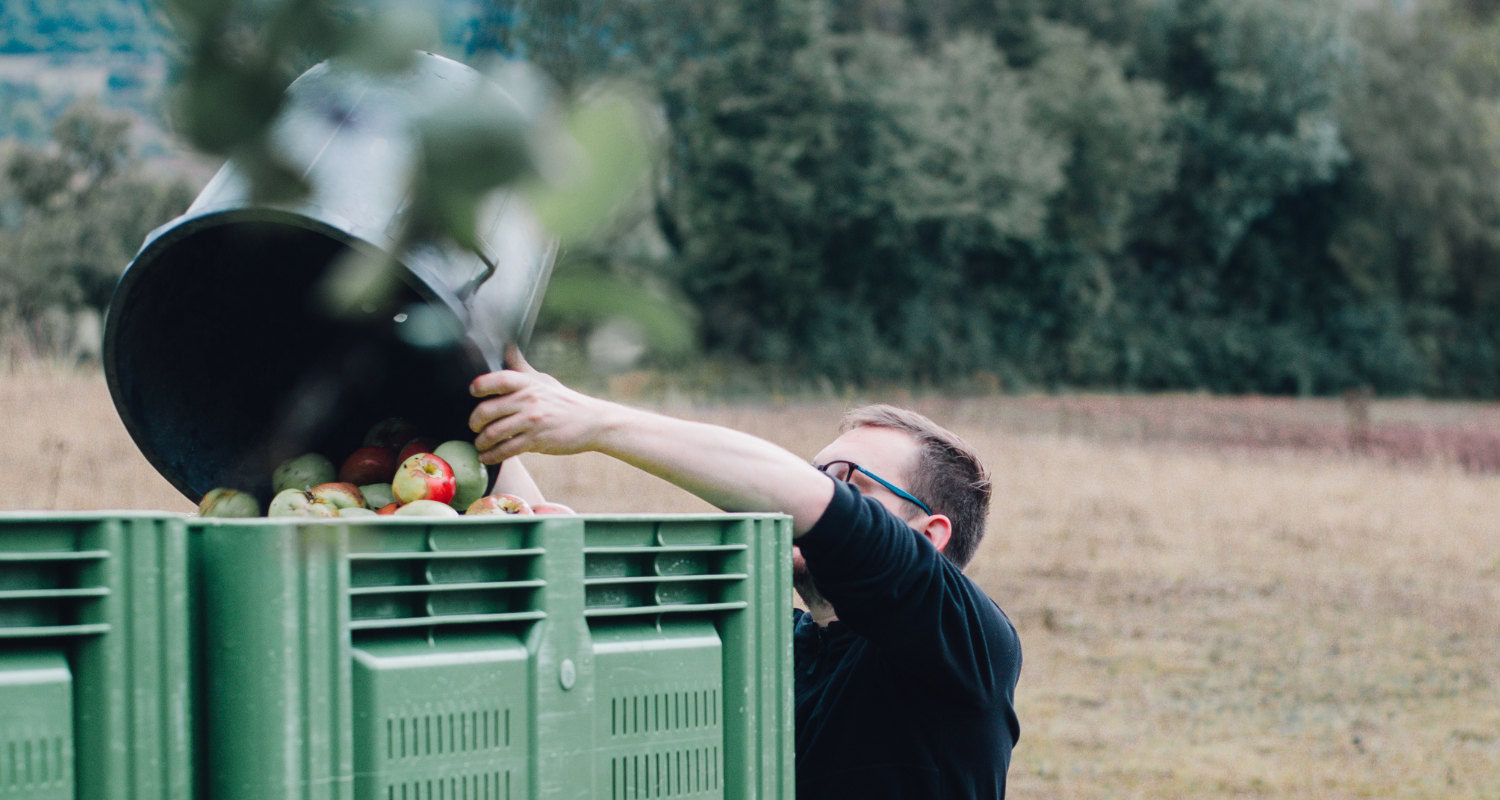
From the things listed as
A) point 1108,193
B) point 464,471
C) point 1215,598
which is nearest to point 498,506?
point 464,471

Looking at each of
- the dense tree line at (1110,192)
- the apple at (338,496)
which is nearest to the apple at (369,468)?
the apple at (338,496)

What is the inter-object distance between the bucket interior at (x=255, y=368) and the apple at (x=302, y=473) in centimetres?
16

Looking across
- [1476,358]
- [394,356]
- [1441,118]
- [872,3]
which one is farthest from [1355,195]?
[394,356]

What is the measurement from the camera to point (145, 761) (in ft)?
4.16

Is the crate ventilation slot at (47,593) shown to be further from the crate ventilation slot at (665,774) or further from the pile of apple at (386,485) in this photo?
the crate ventilation slot at (665,774)

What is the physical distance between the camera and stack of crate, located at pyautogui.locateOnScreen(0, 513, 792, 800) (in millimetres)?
1253

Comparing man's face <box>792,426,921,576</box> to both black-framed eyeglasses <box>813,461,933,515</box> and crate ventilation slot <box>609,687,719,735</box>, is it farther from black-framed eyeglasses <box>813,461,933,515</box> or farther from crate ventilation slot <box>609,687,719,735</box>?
crate ventilation slot <box>609,687,719,735</box>

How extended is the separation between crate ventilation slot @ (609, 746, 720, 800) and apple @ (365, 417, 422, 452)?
0.92m

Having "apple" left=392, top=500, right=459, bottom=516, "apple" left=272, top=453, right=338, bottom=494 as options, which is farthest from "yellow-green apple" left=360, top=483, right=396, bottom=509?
"apple" left=392, top=500, right=459, bottom=516

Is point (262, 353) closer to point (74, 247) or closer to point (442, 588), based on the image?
point (442, 588)

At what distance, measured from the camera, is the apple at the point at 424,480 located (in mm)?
1941

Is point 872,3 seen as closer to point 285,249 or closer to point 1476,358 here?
point 1476,358

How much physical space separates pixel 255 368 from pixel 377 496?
43cm

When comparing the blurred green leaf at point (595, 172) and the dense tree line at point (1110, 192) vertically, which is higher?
the dense tree line at point (1110, 192)
